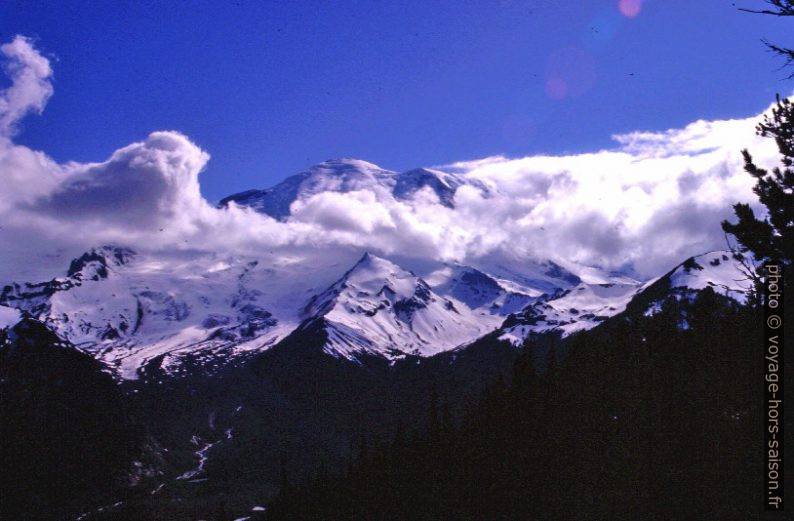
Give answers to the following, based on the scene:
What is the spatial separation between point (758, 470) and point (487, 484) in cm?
5647

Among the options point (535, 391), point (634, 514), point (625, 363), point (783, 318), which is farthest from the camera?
point (535, 391)

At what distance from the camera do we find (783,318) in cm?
1959

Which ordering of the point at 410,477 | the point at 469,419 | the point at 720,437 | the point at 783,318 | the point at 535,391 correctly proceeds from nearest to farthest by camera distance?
1. the point at 783,318
2. the point at 720,437
3. the point at 535,391
4. the point at 410,477
5. the point at 469,419

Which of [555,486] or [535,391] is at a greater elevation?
[535,391]

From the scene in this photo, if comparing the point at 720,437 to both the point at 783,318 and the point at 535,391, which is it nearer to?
the point at 783,318

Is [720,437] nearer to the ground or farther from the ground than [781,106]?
nearer to the ground

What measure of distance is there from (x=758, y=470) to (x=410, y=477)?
7579 centimetres

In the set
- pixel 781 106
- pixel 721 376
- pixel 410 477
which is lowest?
pixel 410 477

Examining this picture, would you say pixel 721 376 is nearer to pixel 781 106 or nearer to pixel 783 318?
pixel 783 318

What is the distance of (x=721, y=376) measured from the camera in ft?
95.7

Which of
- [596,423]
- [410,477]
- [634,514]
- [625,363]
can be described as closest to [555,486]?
[596,423]

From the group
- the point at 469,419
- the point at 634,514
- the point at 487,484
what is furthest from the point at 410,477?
the point at 634,514

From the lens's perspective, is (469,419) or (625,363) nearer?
(625,363)

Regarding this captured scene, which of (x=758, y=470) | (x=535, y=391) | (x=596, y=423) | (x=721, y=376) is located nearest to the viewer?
(x=758, y=470)
